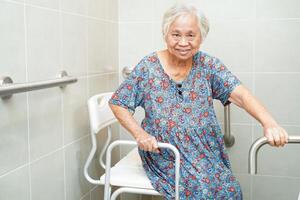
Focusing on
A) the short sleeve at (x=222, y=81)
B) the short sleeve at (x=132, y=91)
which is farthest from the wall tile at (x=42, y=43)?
the short sleeve at (x=222, y=81)

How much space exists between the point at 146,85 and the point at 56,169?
51cm

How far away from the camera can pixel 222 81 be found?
5.64ft

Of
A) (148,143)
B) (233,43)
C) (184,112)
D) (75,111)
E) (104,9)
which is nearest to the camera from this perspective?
(148,143)

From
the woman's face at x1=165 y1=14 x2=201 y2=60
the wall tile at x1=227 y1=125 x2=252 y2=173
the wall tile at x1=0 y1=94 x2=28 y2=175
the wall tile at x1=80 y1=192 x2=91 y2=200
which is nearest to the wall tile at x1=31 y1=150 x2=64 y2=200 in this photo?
the wall tile at x1=0 y1=94 x2=28 y2=175

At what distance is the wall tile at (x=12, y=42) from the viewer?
127 centimetres

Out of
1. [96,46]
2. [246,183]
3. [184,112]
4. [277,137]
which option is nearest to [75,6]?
[96,46]

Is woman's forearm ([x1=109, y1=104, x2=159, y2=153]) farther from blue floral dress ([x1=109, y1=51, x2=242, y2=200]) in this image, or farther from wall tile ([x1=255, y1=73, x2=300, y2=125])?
wall tile ([x1=255, y1=73, x2=300, y2=125])

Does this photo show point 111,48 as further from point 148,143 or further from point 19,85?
point 19,85

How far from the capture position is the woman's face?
1.62 metres

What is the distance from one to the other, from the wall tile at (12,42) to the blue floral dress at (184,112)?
18.0 inches

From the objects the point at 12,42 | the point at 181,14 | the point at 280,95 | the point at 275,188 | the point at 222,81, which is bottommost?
the point at 275,188

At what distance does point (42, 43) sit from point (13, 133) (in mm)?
365

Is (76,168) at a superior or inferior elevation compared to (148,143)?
inferior

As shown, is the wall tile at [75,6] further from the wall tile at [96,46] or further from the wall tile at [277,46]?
the wall tile at [277,46]
